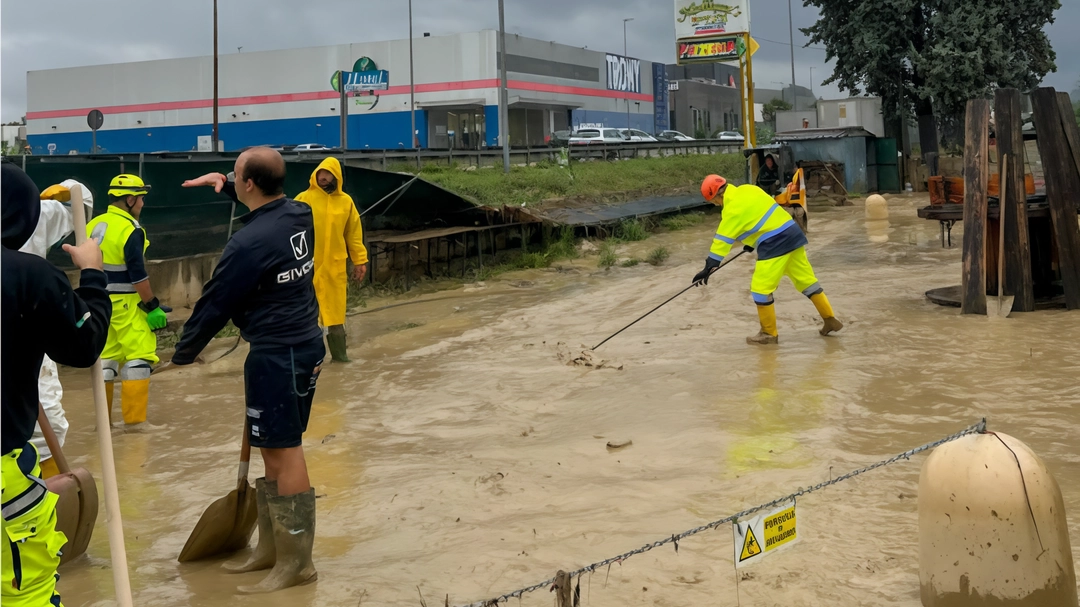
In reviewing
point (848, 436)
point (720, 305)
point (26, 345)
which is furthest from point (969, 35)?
point (26, 345)

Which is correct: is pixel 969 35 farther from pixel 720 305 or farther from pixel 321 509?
pixel 321 509

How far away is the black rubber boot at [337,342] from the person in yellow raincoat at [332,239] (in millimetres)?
203

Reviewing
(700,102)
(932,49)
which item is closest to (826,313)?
(932,49)

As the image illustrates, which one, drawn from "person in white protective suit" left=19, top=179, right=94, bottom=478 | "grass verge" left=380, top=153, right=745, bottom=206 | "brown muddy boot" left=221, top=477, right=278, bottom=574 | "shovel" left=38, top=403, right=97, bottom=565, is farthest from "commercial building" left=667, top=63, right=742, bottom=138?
"shovel" left=38, top=403, right=97, bottom=565

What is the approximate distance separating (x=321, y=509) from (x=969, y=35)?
2828 cm

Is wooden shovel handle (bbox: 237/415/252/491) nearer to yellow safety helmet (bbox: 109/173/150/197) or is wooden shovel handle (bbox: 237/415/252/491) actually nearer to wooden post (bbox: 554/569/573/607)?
wooden post (bbox: 554/569/573/607)

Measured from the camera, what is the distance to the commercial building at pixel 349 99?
49594 millimetres

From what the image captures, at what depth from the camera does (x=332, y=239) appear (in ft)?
29.6

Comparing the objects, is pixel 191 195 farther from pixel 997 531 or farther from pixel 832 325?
pixel 997 531

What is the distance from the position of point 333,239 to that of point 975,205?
5.94 meters

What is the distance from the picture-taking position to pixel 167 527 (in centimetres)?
520

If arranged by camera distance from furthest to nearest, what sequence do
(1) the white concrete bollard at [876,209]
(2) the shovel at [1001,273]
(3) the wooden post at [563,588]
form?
1. (1) the white concrete bollard at [876,209]
2. (2) the shovel at [1001,273]
3. (3) the wooden post at [563,588]

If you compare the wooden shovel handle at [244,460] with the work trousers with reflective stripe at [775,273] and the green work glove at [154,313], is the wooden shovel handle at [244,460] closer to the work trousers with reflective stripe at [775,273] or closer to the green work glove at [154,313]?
the green work glove at [154,313]

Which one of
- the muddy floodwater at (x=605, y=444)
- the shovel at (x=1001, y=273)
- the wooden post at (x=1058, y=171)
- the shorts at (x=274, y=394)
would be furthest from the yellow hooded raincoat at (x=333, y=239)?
the wooden post at (x=1058, y=171)
